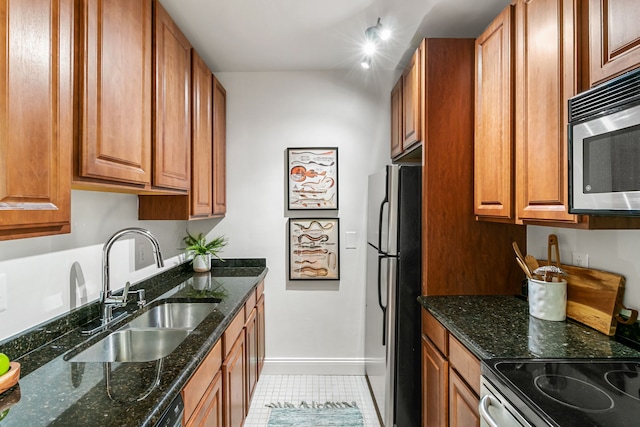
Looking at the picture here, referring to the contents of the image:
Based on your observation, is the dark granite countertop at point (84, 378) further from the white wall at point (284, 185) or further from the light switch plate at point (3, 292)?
the white wall at point (284, 185)

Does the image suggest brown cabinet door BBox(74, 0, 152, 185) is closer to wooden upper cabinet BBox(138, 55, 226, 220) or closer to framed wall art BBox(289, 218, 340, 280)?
wooden upper cabinet BBox(138, 55, 226, 220)

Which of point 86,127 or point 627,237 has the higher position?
point 86,127

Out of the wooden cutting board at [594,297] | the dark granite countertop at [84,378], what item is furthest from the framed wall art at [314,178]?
the wooden cutting board at [594,297]

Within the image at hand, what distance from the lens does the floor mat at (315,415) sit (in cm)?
233

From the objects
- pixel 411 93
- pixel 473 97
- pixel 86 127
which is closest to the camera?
pixel 86 127

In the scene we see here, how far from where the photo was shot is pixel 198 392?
4.31 feet

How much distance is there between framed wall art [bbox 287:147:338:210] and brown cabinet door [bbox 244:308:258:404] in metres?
0.99

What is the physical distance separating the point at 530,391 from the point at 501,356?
0.22m

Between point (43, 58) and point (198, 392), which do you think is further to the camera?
point (198, 392)

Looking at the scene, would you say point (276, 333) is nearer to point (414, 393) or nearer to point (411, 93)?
point (414, 393)

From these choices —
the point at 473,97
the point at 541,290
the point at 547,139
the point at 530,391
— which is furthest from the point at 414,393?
the point at 473,97

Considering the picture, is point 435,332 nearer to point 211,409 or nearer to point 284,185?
point 211,409

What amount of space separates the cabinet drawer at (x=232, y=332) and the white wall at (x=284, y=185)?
3.13 feet

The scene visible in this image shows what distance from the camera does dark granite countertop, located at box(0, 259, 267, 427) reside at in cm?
87
